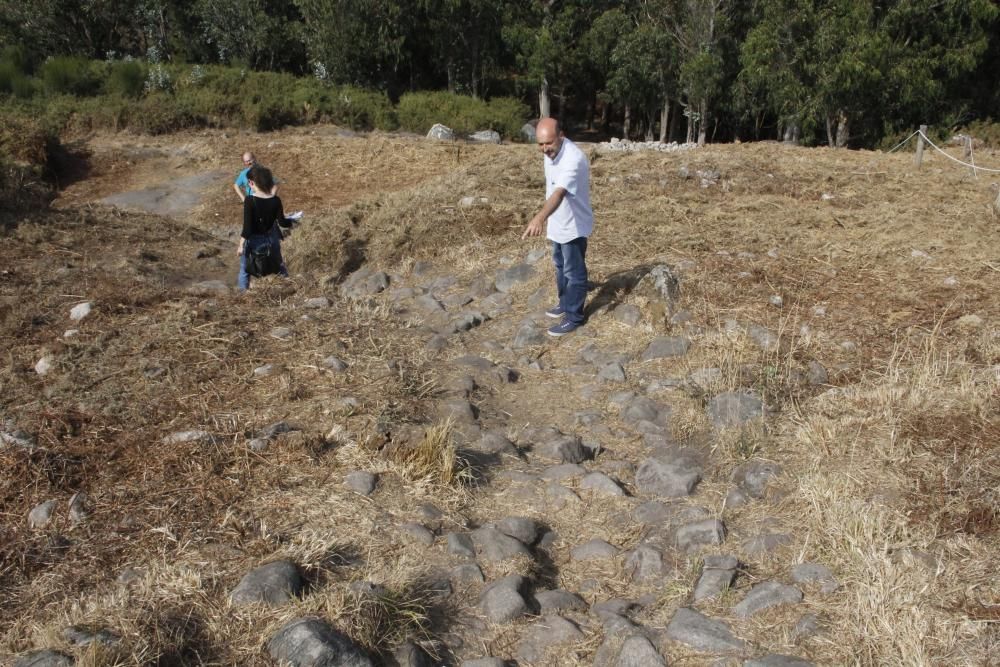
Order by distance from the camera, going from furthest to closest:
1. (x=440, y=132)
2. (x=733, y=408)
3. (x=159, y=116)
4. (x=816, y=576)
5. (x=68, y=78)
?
(x=440, y=132) < (x=68, y=78) < (x=159, y=116) < (x=733, y=408) < (x=816, y=576)

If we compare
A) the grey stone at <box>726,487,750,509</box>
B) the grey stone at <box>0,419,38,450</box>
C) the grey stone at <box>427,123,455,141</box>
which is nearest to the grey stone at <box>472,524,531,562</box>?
the grey stone at <box>726,487,750,509</box>

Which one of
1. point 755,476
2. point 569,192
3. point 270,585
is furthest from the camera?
point 569,192

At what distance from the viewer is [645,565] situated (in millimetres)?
3562

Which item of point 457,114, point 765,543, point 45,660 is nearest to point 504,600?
point 765,543

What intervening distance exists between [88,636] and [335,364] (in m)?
2.59

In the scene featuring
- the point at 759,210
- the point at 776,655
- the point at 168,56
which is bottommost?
the point at 776,655

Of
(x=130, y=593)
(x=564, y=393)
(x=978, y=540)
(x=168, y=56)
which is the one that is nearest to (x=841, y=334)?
(x=564, y=393)

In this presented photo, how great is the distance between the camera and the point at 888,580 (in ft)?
10.0

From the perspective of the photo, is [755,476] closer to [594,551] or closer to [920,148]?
[594,551]

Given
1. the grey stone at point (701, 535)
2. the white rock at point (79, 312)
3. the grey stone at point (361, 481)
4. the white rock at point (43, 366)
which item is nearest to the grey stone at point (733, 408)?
the grey stone at point (701, 535)

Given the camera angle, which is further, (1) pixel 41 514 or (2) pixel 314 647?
(1) pixel 41 514

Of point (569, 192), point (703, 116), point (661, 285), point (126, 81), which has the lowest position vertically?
point (661, 285)

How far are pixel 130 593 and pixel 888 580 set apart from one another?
293 cm

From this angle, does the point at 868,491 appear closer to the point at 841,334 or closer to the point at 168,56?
the point at 841,334
